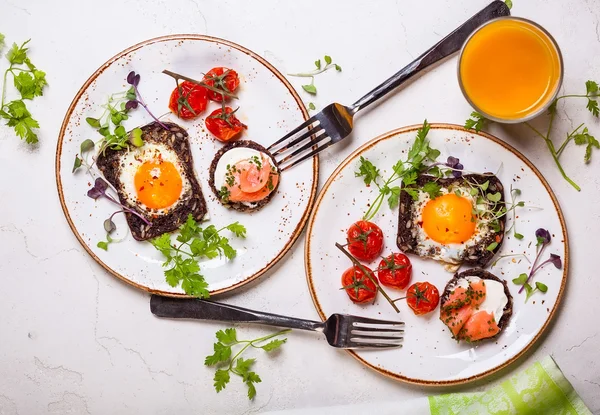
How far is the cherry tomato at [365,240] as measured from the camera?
4242mm

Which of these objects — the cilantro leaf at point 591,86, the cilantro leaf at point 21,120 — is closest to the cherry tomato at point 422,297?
the cilantro leaf at point 591,86

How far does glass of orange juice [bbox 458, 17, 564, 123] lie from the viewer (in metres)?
4.05

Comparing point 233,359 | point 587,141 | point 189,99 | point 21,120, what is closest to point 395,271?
point 233,359

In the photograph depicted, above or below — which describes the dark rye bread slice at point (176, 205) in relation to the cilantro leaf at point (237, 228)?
above

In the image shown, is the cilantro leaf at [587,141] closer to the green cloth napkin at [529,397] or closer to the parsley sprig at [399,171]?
the parsley sprig at [399,171]

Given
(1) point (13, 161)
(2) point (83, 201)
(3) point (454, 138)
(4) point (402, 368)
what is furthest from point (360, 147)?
(1) point (13, 161)

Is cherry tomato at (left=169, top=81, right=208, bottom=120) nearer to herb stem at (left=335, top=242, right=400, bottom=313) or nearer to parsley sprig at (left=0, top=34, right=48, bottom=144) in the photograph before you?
parsley sprig at (left=0, top=34, right=48, bottom=144)

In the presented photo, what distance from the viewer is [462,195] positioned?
4250mm

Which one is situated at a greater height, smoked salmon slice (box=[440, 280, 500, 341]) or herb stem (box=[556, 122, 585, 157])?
herb stem (box=[556, 122, 585, 157])

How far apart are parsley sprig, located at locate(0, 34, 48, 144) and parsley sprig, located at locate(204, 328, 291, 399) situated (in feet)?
6.14

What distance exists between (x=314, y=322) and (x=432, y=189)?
3.71 feet

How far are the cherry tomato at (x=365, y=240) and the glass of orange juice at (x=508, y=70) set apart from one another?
996 mm

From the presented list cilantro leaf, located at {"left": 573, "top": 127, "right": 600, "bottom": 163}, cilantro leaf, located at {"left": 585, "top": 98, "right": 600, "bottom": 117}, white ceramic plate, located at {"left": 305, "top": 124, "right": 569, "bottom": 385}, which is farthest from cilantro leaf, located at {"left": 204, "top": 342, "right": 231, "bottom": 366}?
cilantro leaf, located at {"left": 585, "top": 98, "right": 600, "bottom": 117}

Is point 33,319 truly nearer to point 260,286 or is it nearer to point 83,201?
point 83,201
